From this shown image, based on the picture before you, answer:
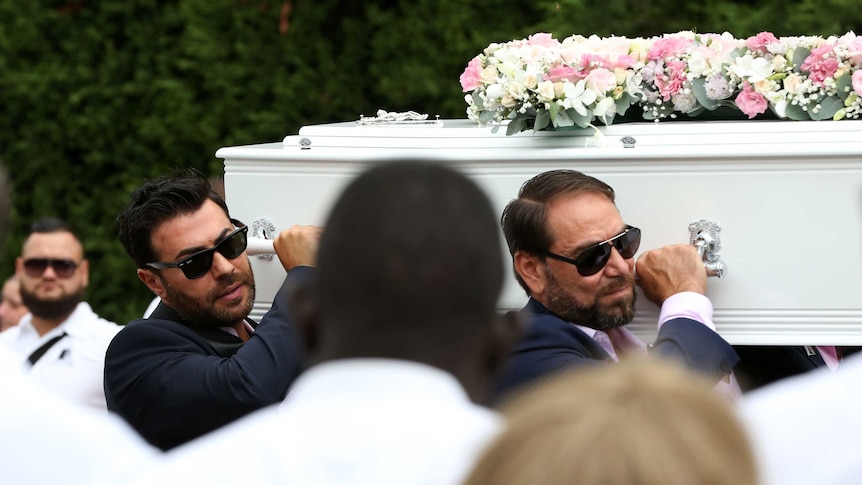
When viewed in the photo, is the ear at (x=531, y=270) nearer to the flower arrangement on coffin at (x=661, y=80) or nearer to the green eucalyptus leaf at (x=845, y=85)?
the flower arrangement on coffin at (x=661, y=80)

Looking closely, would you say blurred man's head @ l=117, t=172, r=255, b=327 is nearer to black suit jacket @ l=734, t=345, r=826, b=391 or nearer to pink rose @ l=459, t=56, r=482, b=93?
pink rose @ l=459, t=56, r=482, b=93

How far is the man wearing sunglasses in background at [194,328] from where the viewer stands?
3006mm

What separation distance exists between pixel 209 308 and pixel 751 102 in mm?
1679

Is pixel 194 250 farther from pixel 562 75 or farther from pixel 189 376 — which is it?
pixel 562 75

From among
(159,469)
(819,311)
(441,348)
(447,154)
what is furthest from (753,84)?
(159,469)

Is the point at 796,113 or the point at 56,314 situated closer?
the point at 796,113

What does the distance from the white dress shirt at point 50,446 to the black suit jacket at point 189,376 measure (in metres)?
1.35

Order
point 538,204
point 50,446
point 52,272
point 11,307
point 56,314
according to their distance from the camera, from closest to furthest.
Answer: point 50,446 → point 538,204 → point 56,314 → point 52,272 → point 11,307

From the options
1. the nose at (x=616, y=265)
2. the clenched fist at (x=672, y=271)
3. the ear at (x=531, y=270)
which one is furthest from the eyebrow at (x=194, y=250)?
the clenched fist at (x=672, y=271)

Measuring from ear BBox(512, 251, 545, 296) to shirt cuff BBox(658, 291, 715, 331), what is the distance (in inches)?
13.3

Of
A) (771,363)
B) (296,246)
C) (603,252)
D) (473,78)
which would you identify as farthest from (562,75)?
(771,363)

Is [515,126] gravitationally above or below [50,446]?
below

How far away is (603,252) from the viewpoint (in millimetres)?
3236

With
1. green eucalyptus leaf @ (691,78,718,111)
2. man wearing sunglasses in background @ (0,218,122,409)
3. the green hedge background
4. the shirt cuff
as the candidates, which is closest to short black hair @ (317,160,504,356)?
the shirt cuff
